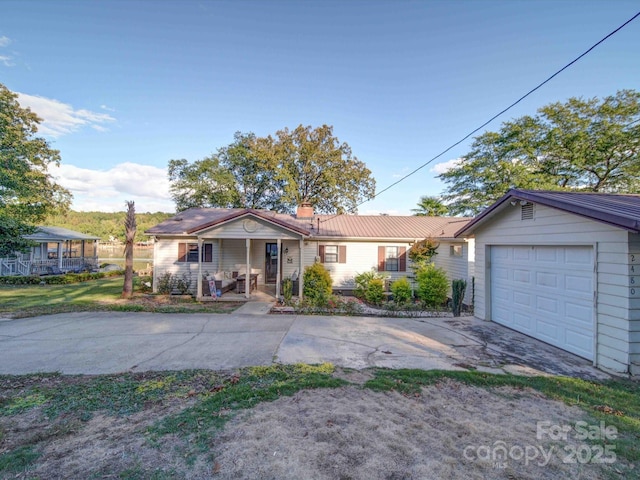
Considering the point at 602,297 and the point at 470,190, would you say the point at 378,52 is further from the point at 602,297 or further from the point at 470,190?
the point at 470,190

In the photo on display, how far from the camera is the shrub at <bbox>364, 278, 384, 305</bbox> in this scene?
1184 cm

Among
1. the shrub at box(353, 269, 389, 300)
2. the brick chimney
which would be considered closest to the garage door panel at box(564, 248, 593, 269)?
the shrub at box(353, 269, 389, 300)

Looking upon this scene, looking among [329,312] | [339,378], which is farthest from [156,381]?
[329,312]

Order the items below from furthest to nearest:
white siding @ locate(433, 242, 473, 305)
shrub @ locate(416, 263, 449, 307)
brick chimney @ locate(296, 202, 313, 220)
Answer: brick chimney @ locate(296, 202, 313, 220) < white siding @ locate(433, 242, 473, 305) < shrub @ locate(416, 263, 449, 307)

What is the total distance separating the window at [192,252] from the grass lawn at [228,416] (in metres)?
9.42

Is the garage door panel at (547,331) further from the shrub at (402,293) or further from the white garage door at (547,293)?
the shrub at (402,293)

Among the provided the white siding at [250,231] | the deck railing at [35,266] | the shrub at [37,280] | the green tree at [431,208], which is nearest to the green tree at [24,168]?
the shrub at [37,280]

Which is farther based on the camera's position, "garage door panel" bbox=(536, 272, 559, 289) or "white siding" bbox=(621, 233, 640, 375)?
"garage door panel" bbox=(536, 272, 559, 289)

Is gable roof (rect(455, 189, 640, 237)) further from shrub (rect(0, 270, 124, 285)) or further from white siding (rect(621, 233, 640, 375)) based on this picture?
shrub (rect(0, 270, 124, 285))

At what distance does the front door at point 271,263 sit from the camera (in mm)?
15443

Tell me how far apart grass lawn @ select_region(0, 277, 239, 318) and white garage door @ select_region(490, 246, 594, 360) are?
860cm

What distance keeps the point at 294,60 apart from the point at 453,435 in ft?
45.8

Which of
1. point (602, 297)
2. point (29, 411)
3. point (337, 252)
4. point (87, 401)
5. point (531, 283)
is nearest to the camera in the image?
point (29, 411)

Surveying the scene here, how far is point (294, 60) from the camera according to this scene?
12461mm
